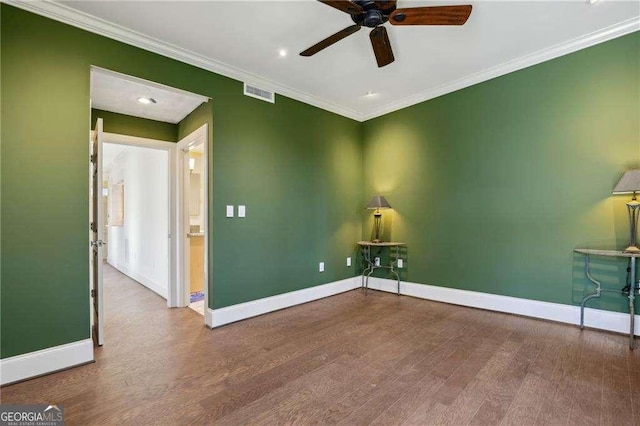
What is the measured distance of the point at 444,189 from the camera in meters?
3.96

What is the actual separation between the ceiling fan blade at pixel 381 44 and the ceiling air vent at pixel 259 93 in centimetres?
155

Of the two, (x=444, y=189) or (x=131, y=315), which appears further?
(x=444, y=189)

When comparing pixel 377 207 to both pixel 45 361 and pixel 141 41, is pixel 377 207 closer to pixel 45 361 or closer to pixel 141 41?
pixel 141 41

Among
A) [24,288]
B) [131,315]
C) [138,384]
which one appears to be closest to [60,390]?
[138,384]

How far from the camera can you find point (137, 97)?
10.8 ft

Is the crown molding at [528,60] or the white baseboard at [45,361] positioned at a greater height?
the crown molding at [528,60]

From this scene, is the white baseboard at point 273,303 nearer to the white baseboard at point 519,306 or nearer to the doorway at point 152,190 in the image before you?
the doorway at point 152,190

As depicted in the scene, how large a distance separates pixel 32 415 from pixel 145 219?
384 centimetres

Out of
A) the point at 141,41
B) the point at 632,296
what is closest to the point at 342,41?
the point at 141,41

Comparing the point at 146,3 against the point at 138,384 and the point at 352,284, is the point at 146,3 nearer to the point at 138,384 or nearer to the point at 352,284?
the point at 138,384

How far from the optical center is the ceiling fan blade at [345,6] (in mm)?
1911

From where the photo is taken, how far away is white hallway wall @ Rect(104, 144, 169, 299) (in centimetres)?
448

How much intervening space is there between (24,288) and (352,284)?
3768mm

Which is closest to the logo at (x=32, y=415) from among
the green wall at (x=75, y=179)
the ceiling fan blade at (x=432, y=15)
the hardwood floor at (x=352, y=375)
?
the hardwood floor at (x=352, y=375)
